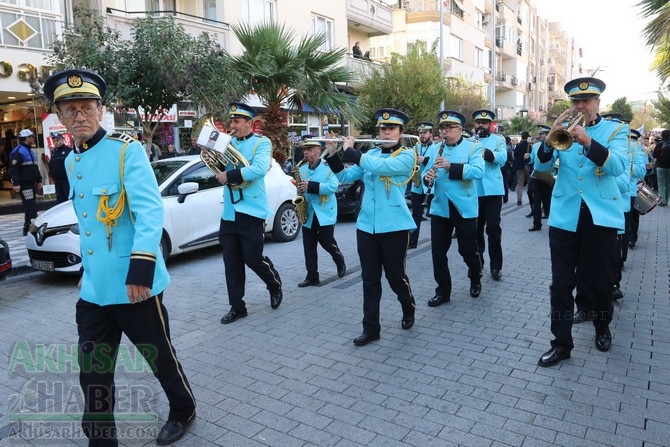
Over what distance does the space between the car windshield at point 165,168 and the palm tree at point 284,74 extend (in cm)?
A: 372

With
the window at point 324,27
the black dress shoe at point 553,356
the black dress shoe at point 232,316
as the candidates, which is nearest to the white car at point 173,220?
the black dress shoe at point 232,316

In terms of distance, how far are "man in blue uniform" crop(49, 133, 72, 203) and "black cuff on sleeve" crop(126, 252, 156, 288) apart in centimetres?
773

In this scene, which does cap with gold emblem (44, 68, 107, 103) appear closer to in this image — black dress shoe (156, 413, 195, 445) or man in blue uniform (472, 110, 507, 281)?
black dress shoe (156, 413, 195, 445)

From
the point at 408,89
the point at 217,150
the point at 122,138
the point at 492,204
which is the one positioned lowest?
the point at 492,204

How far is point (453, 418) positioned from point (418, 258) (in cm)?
518

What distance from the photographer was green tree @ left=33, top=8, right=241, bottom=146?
31.9ft

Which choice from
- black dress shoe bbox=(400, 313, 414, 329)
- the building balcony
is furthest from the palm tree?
the building balcony

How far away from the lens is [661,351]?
4602 millimetres

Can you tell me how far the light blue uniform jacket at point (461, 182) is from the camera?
227 inches

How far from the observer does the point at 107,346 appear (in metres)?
3.10

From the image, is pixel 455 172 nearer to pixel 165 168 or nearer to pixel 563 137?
pixel 563 137

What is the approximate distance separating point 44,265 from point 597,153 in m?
6.73

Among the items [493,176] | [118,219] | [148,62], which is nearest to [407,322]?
[493,176]

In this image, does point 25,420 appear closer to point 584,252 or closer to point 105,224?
point 105,224
